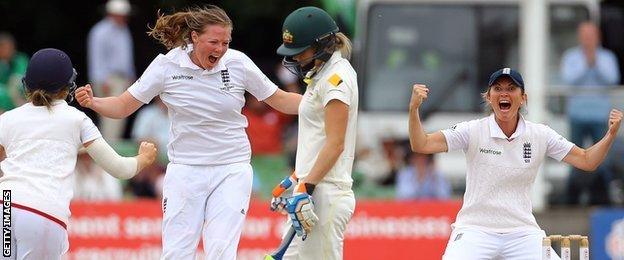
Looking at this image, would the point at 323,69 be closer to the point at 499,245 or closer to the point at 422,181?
the point at 499,245

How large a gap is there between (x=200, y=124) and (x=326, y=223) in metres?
0.98

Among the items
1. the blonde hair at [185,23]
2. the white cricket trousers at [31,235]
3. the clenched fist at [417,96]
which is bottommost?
the white cricket trousers at [31,235]

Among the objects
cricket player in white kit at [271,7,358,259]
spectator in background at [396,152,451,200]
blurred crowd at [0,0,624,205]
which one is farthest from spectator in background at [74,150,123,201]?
cricket player in white kit at [271,7,358,259]

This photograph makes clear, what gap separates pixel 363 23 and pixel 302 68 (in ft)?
29.5

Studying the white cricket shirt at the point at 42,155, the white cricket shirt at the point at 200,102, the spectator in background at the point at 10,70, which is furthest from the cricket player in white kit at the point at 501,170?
the spectator in background at the point at 10,70

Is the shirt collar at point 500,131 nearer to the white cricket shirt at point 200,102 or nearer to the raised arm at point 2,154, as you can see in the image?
the white cricket shirt at point 200,102

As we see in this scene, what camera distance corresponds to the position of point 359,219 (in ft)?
50.1

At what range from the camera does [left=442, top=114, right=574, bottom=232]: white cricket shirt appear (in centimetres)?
934

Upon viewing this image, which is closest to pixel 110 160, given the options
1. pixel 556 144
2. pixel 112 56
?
pixel 556 144

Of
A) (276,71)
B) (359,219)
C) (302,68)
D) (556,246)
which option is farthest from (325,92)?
(276,71)

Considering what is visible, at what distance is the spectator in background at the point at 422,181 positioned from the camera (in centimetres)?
1623

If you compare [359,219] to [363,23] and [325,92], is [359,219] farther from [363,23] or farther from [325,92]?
[325,92]

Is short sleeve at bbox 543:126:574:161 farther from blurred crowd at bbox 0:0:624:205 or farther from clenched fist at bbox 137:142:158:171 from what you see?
blurred crowd at bbox 0:0:624:205

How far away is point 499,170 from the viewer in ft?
30.6
